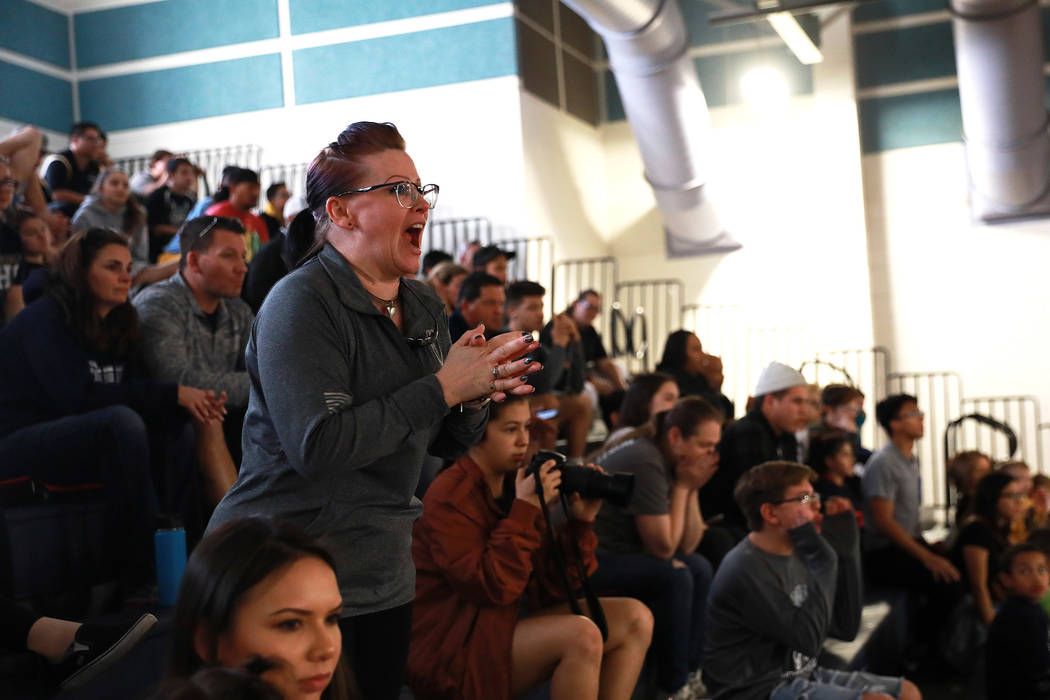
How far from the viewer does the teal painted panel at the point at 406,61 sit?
10.0 m

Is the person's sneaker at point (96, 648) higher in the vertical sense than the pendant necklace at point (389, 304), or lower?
lower

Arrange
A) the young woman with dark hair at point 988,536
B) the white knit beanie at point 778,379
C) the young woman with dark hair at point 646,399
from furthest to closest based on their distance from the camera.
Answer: the young woman with dark hair at point 988,536, the white knit beanie at point 778,379, the young woman with dark hair at point 646,399

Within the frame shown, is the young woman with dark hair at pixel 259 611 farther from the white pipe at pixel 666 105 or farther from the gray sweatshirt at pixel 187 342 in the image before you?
the white pipe at pixel 666 105

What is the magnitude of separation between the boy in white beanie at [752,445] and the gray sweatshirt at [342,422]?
123 inches

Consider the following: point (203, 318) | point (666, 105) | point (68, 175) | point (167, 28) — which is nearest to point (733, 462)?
point (203, 318)

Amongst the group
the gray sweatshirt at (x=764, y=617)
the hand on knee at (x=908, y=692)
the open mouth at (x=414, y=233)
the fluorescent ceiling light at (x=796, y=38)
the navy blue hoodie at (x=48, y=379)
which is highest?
the fluorescent ceiling light at (x=796, y=38)

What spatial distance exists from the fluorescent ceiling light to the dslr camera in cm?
667

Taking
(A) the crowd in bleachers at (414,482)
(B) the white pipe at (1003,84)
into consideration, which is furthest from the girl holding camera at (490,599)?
(B) the white pipe at (1003,84)

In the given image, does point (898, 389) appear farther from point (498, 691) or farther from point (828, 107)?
point (498, 691)

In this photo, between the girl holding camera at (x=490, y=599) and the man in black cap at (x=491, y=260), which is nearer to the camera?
the girl holding camera at (x=490, y=599)

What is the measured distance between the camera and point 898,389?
10805 millimetres

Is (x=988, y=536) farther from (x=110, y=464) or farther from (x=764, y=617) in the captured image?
(x=110, y=464)

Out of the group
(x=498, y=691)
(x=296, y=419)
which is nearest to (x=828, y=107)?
(x=498, y=691)

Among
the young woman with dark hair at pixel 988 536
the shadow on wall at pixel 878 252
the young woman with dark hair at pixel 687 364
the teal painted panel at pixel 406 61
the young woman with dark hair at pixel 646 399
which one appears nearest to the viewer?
the young woman with dark hair at pixel 646 399
